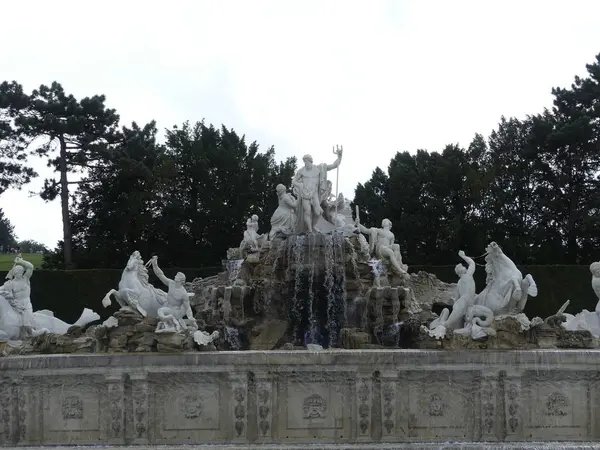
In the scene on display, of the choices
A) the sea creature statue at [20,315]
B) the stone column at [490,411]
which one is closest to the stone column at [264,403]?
the stone column at [490,411]

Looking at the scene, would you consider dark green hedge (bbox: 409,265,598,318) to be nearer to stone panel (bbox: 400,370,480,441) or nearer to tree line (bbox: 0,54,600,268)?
tree line (bbox: 0,54,600,268)

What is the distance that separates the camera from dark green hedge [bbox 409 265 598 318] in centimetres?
3250

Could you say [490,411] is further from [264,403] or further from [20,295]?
[20,295]

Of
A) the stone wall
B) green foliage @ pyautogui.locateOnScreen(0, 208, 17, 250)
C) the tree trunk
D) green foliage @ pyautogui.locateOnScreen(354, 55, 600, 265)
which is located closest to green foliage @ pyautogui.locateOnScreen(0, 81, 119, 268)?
the tree trunk

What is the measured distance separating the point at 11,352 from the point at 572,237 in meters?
31.0

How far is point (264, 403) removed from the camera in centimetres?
1684

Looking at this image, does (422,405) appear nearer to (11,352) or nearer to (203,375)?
(203,375)

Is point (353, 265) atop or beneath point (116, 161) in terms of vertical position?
beneath

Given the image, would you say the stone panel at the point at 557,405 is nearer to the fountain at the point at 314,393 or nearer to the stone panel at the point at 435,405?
the fountain at the point at 314,393

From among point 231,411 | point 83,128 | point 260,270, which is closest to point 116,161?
point 83,128

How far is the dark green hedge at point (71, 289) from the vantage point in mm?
32781

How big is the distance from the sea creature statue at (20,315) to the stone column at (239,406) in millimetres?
4824

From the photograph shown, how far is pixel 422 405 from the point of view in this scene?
17031mm

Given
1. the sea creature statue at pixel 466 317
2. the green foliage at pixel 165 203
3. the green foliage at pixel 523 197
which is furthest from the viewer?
the green foliage at pixel 165 203
